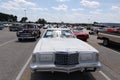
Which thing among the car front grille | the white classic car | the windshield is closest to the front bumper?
the white classic car

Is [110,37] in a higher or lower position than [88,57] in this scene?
lower

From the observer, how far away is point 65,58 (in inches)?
251

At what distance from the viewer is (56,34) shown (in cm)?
990

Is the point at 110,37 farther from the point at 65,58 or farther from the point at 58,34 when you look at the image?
Result: the point at 65,58

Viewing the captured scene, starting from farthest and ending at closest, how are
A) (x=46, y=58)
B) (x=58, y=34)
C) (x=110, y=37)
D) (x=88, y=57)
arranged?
(x=110, y=37) → (x=58, y=34) → (x=88, y=57) → (x=46, y=58)

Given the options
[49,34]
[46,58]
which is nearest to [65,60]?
[46,58]

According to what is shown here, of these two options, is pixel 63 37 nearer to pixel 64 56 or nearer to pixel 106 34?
pixel 64 56

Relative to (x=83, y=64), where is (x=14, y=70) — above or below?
below

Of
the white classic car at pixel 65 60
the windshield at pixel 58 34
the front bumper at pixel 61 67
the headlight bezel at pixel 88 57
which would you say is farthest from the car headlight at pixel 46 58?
the windshield at pixel 58 34

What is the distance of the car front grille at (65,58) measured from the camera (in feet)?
20.9

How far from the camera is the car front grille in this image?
636 cm

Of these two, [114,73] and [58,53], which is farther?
[114,73]

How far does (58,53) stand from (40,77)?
1.29 m

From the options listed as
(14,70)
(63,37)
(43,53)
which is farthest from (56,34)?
(43,53)
